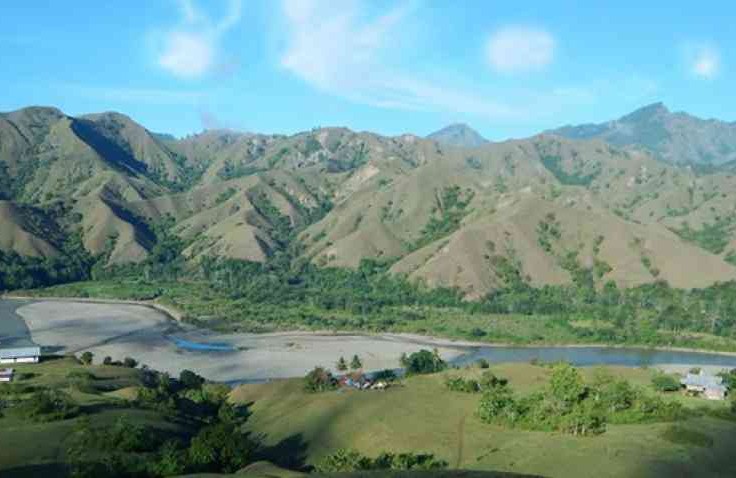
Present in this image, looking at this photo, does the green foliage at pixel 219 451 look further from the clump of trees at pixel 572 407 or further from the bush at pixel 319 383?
the bush at pixel 319 383

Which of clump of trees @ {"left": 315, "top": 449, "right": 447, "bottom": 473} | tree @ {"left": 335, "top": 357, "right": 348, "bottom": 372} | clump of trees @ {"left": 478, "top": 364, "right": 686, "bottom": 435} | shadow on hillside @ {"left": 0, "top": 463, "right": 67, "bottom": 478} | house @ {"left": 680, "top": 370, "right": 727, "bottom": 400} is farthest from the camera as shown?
tree @ {"left": 335, "top": 357, "right": 348, "bottom": 372}

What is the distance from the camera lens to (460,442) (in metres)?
65.4

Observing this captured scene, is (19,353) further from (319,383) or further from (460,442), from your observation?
(460,442)

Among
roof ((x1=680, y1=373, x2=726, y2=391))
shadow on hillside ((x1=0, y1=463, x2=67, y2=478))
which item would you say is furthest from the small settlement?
shadow on hillside ((x1=0, y1=463, x2=67, y2=478))

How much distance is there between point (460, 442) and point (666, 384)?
113 feet

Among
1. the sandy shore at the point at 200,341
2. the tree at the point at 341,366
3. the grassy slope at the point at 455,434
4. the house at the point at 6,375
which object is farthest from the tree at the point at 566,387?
the house at the point at 6,375

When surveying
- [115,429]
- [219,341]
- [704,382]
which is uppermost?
[704,382]

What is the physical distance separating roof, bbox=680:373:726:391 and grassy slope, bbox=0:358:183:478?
57.3m

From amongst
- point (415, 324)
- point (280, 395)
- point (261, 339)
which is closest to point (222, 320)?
point (261, 339)

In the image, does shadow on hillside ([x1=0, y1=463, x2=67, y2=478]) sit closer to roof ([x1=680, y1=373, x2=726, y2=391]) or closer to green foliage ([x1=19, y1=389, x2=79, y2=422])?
green foliage ([x1=19, y1=389, x2=79, y2=422])

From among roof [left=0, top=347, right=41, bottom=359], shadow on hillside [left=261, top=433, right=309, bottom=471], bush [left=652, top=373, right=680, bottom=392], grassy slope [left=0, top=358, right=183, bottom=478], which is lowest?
shadow on hillside [left=261, top=433, right=309, bottom=471]

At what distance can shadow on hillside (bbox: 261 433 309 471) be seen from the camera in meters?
65.9

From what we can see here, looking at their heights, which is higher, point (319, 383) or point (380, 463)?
point (319, 383)

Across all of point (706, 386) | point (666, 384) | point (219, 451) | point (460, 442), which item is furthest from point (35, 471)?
point (706, 386)
